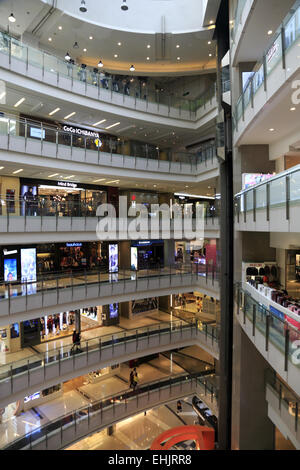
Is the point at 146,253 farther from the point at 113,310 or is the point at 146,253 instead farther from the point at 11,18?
the point at 11,18

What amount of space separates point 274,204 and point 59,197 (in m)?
11.7

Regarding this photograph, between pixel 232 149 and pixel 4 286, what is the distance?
8907 millimetres

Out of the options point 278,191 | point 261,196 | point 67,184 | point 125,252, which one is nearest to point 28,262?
point 67,184

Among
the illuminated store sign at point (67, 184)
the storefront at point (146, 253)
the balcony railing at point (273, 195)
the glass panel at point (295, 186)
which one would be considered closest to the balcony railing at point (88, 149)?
the illuminated store sign at point (67, 184)

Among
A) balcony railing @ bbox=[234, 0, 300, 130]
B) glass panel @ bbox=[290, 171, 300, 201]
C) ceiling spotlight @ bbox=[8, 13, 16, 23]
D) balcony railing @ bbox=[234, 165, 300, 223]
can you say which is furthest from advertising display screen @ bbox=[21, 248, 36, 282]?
glass panel @ bbox=[290, 171, 300, 201]

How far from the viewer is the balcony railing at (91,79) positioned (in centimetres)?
1173

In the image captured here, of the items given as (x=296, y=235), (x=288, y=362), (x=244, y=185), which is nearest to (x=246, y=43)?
(x=244, y=185)

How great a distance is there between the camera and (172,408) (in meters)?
16.4

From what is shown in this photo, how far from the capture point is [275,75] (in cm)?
587

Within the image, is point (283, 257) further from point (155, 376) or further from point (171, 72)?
point (171, 72)

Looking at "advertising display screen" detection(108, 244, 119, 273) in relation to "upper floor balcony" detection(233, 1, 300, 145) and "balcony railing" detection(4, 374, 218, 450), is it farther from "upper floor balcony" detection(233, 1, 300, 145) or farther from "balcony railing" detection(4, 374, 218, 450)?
"upper floor balcony" detection(233, 1, 300, 145)

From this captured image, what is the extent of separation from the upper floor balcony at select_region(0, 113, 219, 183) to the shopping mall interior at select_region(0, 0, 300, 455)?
71 mm

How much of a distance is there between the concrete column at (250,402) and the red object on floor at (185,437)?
6.82 feet

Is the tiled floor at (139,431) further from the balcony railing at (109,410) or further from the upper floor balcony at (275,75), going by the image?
the upper floor balcony at (275,75)
